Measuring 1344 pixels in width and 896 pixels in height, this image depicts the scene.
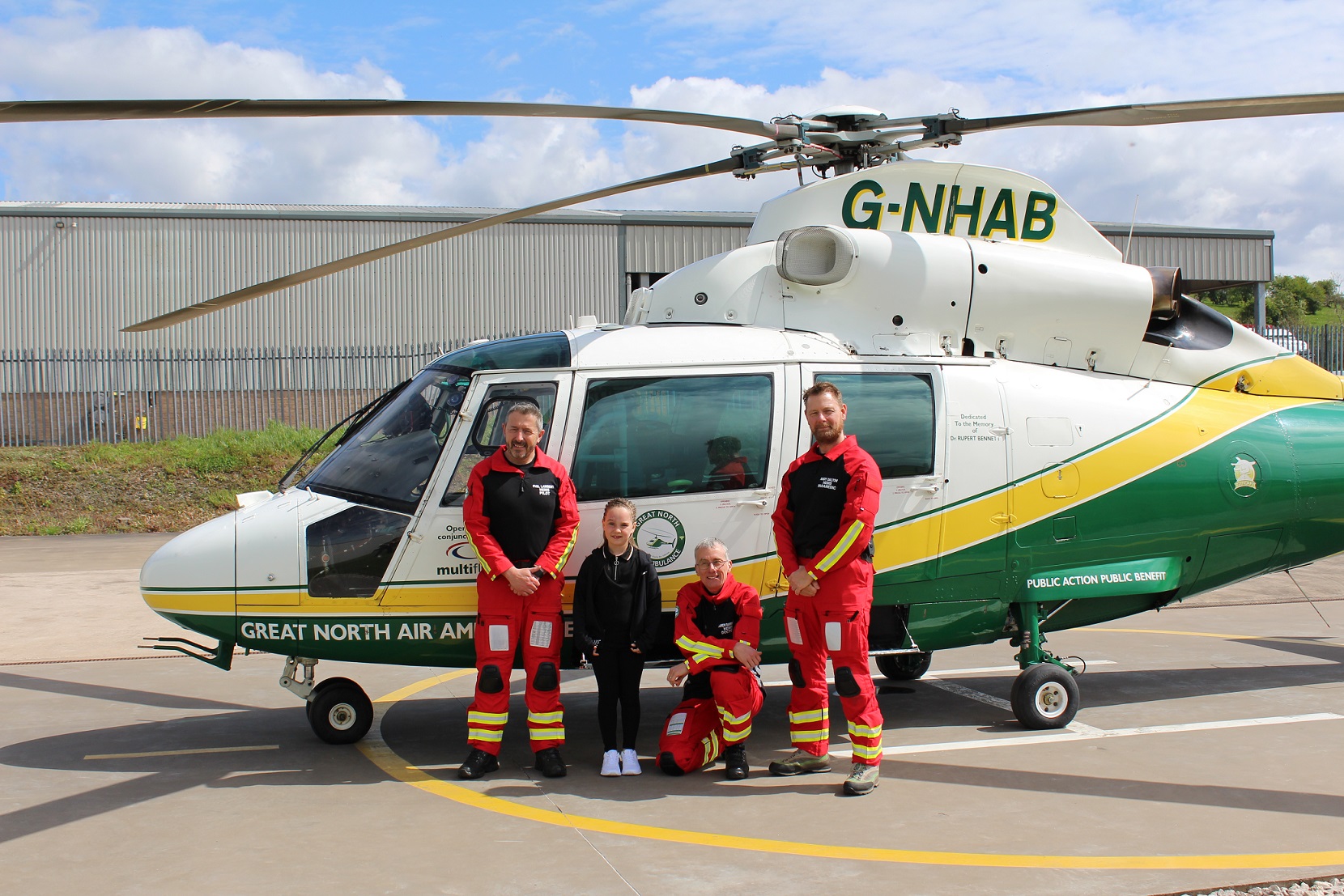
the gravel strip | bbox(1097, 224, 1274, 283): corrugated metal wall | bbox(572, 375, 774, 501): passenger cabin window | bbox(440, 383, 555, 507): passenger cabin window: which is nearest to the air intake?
bbox(572, 375, 774, 501): passenger cabin window

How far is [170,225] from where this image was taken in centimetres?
2394

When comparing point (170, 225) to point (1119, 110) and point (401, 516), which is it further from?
point (1119, 110)

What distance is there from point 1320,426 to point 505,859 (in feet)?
19.5

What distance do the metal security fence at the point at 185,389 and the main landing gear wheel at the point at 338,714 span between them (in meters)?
14.8

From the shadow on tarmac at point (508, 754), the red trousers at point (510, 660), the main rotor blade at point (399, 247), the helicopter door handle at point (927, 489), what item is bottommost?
the shadow on tarmac at point (508, 754)

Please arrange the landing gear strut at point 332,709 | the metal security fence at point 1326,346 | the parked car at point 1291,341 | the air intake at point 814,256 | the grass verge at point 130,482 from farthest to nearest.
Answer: the metal security fence at point 1326,346, the parked car at point 1291,341, the grass verge at point 130,482, the air intake at point 814,256, the landing gear strut at point 332,709

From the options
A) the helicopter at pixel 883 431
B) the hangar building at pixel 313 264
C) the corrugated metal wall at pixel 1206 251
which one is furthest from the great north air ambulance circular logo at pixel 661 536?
the corrugated metal wall at pixel 1206 251

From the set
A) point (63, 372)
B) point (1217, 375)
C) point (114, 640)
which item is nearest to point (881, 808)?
point (1217, 375)

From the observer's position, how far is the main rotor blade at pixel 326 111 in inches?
149

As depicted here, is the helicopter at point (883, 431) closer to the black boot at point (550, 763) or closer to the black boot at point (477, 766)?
the black boot at point (477, 766)

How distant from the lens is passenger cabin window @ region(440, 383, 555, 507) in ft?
18.8

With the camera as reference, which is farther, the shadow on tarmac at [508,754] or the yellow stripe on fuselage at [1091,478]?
the yellow stripe on fuselage at [1091,478]

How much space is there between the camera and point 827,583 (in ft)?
17.6

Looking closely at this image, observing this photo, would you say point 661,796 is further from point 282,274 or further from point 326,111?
point 282,274
